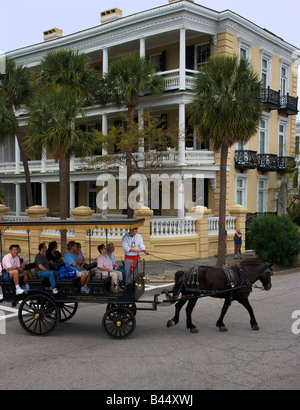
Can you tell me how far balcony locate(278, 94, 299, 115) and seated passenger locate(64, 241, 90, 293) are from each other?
2167cm

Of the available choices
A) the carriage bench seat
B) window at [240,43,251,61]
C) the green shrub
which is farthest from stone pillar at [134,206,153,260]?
window at [240,43,251,61]

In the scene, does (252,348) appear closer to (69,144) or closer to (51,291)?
(51,291)

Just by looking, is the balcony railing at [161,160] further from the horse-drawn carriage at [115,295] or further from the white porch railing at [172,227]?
the horse-drawn carriage at [115,295]

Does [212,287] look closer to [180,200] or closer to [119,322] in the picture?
[119,322]

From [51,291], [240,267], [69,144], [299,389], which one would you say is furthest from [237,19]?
[299,389]

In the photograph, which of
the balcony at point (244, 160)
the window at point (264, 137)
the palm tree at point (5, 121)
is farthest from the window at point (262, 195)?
the palm tree at point (5, 121)

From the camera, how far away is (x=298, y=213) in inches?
1041

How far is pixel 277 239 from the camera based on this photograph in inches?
670

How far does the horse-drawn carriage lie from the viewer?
8.14 metres

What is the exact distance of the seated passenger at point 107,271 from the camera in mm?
8352

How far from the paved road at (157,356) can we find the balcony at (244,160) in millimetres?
14516

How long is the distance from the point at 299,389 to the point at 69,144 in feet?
39.9

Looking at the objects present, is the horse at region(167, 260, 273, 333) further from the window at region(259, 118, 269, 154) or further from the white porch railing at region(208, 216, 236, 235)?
the window at region(259, 118, 269, 154)

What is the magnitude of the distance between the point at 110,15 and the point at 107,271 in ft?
72.4
